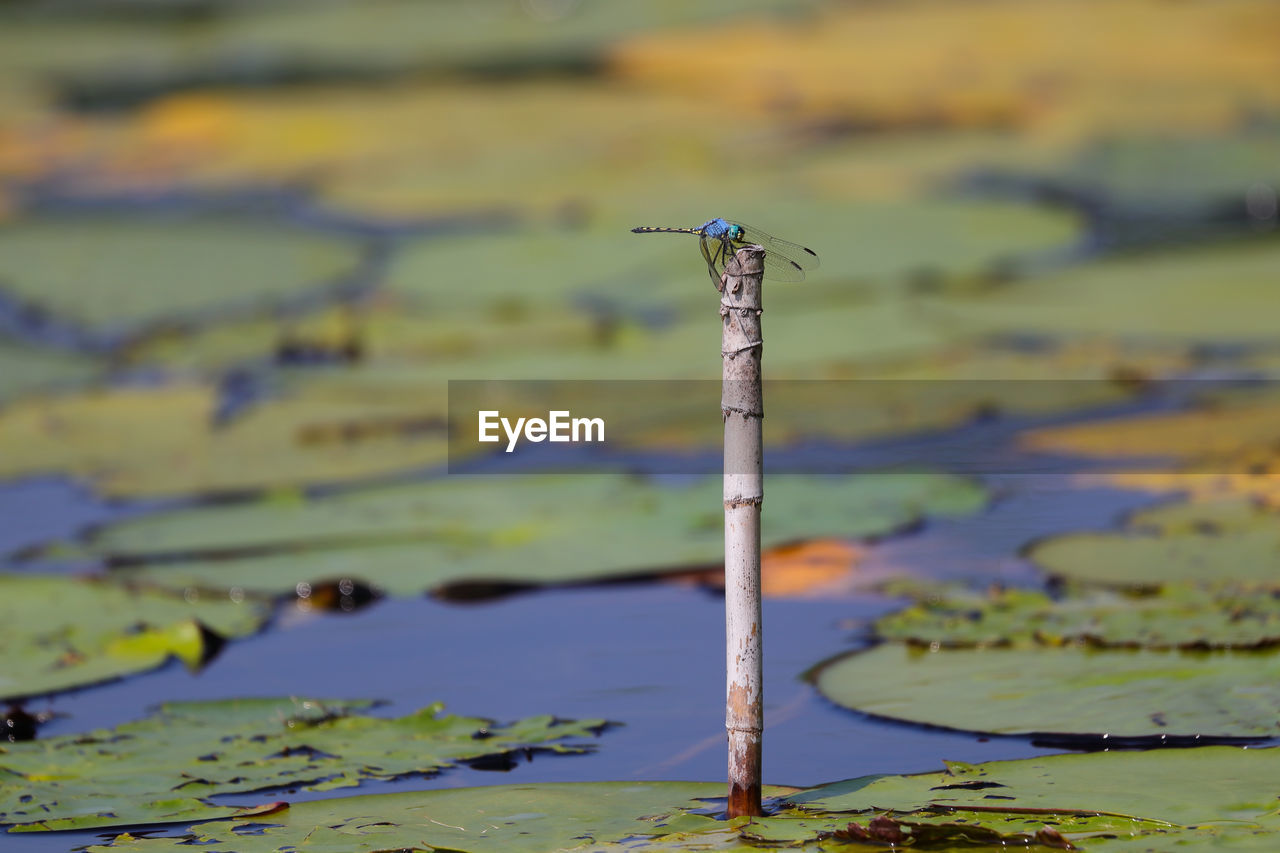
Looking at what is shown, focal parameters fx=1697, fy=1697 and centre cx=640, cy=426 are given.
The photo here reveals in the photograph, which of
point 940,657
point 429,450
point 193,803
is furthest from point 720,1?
point 193,803

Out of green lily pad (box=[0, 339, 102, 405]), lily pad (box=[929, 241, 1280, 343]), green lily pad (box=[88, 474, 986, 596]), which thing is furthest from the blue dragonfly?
green lily pad (box=[0, 339, 102, 405])

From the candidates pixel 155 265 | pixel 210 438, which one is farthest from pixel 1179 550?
pixel 155 265

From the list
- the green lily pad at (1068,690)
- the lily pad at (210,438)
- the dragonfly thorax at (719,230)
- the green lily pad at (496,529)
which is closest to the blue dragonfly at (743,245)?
the dragonfly thorax at (719,230)

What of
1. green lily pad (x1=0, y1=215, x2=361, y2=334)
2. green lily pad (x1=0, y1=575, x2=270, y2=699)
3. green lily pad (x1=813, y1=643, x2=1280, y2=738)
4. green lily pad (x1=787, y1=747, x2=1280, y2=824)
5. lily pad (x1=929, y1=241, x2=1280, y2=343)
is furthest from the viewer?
green lily pad (x1=0, y1=215, x2=361, y2=334)

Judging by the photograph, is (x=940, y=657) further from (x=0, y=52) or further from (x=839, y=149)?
(x=0, y=52)

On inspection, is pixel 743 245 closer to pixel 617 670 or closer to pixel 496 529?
pixel 617 670

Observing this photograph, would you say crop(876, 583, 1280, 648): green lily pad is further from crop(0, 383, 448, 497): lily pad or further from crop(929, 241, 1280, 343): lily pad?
crop(929, 241, 1280, 343): lily pad

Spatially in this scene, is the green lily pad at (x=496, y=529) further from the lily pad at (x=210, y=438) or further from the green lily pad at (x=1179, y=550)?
the green lily pad at (x=1179, y=550)
